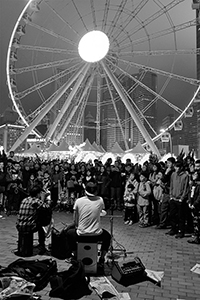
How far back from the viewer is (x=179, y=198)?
7230mm

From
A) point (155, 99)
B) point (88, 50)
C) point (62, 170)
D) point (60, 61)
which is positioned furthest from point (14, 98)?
Result: point (62, 170)

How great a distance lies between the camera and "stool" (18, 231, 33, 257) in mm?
5570

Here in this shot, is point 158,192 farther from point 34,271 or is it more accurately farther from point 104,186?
point 34,271

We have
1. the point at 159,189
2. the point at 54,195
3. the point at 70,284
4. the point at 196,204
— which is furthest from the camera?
the point at 54,195

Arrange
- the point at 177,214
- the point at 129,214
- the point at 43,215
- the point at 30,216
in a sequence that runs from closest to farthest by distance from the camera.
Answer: the point at 30,216 → the point at 43,215 → the point at 177,214 → the point at 129,214

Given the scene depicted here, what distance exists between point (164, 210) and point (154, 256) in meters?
2.39

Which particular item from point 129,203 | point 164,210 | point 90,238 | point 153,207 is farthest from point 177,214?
point 90,238

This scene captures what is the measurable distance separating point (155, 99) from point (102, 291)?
17.7 metres

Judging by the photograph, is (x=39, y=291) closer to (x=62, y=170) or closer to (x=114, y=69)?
(x=62, y=170)

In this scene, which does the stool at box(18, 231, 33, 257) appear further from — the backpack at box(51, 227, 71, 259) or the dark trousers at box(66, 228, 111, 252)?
the dark trousers at box(66, 228, 111, 252)

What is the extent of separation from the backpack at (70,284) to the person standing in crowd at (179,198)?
3.58 metres

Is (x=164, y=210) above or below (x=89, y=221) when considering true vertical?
below

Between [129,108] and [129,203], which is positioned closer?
[129,203]

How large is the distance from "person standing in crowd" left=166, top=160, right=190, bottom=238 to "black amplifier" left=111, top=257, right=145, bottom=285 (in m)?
2.82
